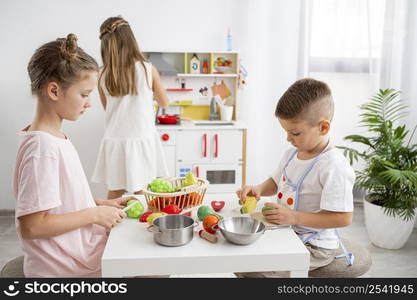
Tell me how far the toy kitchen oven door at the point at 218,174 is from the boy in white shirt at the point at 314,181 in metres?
1.99

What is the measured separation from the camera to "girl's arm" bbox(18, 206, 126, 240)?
128 centimetres

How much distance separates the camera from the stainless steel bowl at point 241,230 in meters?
1.25

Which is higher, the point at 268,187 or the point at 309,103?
the point at 309,103

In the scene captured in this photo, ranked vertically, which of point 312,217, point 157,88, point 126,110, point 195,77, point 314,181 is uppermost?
point 195,77

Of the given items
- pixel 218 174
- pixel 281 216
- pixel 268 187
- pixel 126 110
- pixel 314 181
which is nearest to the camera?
pixel 281 216

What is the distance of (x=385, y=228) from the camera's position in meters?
3.10

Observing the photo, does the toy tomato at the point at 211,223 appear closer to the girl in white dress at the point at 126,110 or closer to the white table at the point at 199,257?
the white table at the point at 199,257

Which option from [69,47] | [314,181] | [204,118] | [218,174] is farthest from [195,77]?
[69,47]

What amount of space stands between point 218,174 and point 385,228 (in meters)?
1.36

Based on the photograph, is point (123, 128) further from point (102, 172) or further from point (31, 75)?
point (31, 75)

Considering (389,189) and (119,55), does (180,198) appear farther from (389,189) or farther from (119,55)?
(389,189)

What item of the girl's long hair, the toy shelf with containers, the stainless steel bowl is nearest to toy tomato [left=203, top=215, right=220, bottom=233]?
the stainless steel bowl

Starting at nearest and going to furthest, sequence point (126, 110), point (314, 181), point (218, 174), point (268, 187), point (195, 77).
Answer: point (314, 181), point (268, 187), point (126, 110), point (218, 174), point (195, 77)

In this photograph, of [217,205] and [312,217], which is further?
[217,205]
